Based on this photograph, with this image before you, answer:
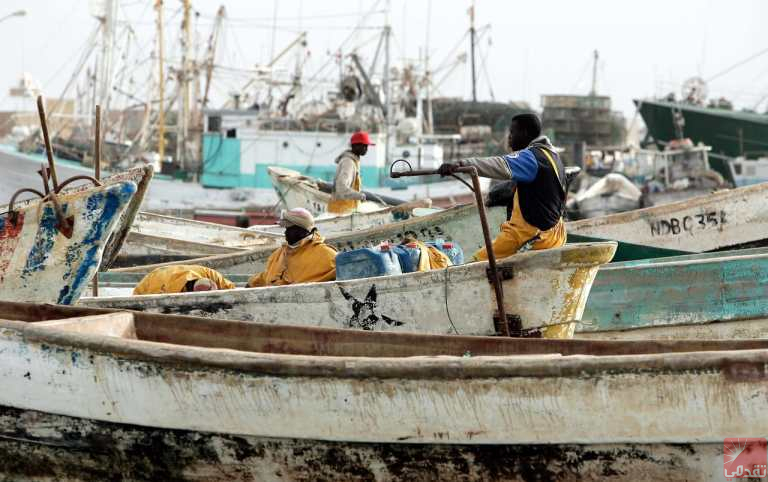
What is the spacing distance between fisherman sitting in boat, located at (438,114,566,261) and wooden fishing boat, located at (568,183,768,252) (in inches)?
169

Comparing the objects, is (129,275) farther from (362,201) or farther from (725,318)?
(725,318)

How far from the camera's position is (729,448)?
4336 mm

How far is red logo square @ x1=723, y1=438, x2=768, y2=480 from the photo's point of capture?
4297 millimetres

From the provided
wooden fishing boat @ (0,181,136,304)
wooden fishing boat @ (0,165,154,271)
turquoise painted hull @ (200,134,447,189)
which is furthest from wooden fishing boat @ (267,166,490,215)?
turquoise painted hull @ (200,134,447,189)

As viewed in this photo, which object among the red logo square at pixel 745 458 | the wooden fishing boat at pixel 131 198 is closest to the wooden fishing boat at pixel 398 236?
the wooden fishing boat at pixel 131 198

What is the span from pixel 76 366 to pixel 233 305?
5.79 feet

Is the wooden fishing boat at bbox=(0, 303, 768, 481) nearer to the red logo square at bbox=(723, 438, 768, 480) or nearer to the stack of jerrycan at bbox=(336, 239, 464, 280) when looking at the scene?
the red logo square at bbox=(723, 438, 768, 480)

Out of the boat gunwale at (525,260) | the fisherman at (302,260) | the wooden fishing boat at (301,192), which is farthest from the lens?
the wooden fishing boat at (301,192)

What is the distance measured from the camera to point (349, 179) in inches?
469

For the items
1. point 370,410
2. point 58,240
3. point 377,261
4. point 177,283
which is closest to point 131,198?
point 58,240

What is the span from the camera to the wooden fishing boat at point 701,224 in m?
10.4

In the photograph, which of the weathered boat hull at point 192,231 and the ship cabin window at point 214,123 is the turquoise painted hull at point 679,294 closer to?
the weathered boat hull at point 192,231

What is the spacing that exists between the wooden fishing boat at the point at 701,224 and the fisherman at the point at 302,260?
416cm

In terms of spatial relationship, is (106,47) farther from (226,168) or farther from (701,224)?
(701,224)
